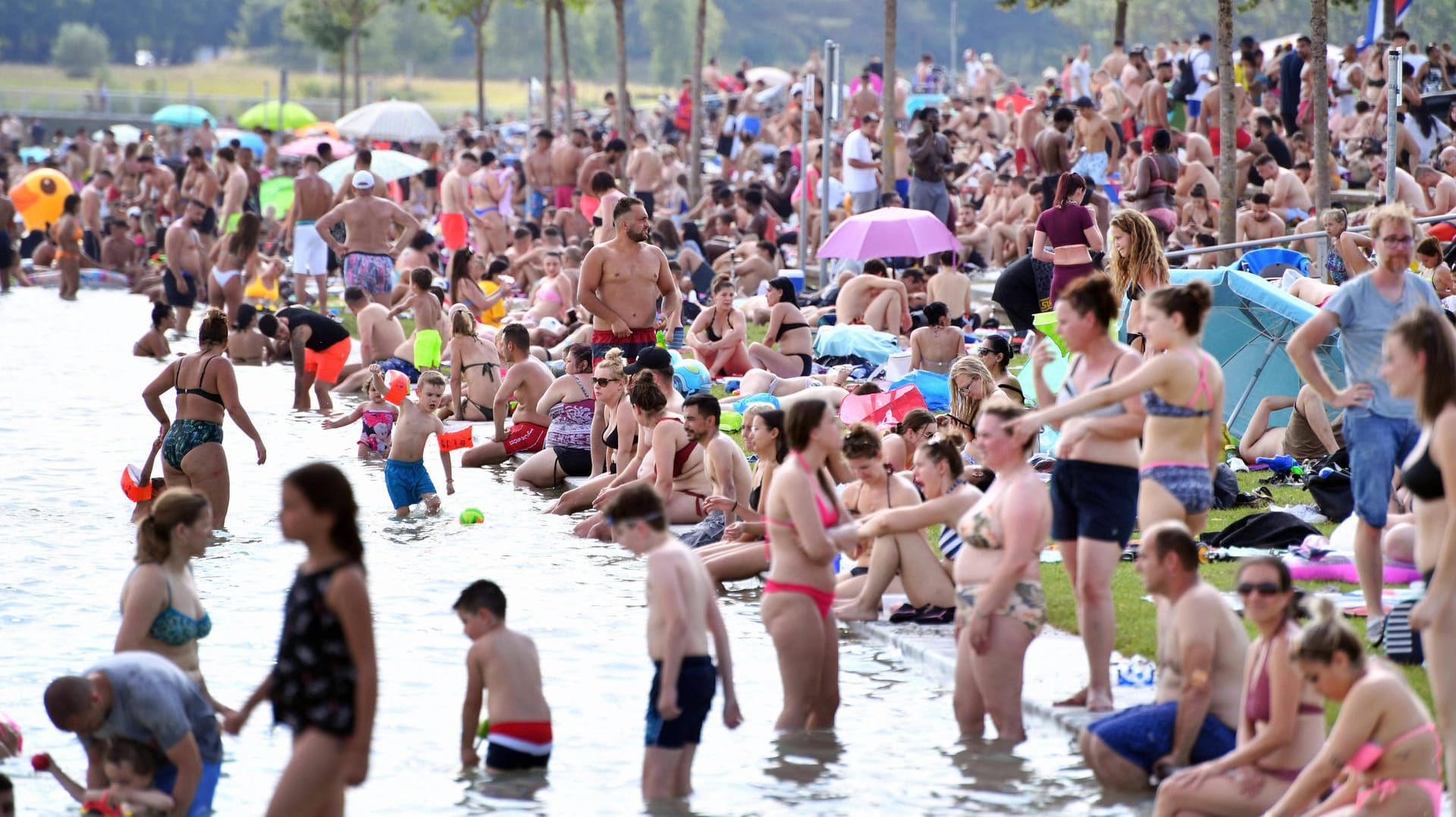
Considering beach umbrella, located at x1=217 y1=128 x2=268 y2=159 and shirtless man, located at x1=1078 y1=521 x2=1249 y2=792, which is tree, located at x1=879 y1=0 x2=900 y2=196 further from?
beach umbrella, located at x1=217 y1=128 x2=268 y2=159

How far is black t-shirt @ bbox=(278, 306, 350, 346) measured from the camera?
15547 millimetres

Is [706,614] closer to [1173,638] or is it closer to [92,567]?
[1173,638]

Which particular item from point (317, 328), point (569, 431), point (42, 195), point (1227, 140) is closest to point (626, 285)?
point (569, 431)

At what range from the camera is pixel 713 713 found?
7.27 m

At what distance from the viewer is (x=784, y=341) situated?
15242 mm

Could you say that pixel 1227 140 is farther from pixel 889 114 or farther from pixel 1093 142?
pixel 889 114

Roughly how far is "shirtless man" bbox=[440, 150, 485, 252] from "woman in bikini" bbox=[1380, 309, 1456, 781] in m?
19.7

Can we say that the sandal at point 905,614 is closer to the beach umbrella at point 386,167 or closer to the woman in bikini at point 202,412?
the woman in bikini at point 202,412

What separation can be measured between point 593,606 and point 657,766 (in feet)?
10.4

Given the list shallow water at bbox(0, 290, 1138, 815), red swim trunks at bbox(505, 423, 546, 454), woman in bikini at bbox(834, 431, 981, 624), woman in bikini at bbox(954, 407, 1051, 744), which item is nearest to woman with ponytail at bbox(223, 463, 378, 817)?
shallow water at bbox(0, 290, 1138, 815)

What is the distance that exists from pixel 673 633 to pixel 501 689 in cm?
105

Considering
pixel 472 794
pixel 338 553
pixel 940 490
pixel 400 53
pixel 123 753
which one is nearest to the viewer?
pixel 338 553

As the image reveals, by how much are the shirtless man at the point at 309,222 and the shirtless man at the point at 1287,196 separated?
37.8 ft

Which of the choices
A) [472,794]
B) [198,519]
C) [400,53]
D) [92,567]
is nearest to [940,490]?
[472,794]
